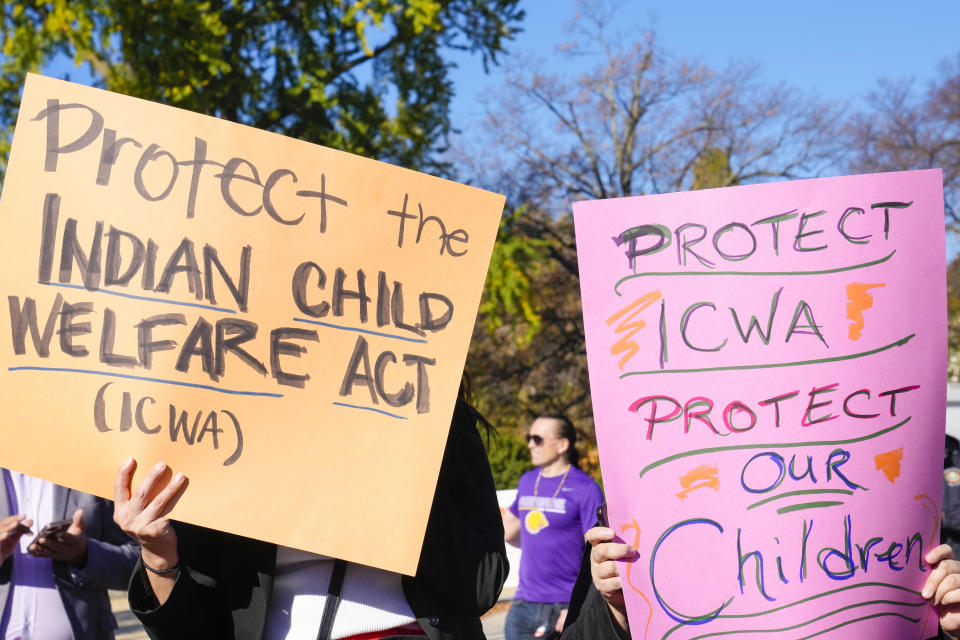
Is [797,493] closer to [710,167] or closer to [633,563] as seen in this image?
[633,563]

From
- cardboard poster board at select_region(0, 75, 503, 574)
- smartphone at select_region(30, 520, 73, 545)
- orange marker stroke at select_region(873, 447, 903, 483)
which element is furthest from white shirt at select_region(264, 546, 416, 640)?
smartphone at select_region(30, 520, 73, 545)

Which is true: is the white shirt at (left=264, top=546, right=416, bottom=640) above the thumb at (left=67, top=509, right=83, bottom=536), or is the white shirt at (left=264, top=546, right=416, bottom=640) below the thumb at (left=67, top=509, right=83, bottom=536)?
below

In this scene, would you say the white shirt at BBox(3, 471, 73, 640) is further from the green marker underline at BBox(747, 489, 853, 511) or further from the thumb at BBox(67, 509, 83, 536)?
the green marker underline at BBox(747, 489, 853, 511)

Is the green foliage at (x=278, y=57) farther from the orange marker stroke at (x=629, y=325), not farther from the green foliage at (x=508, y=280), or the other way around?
the orange marker stroke at (x=629, y=325)

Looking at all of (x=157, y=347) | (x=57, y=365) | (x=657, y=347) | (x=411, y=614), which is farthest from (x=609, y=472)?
(x=57, y=365)

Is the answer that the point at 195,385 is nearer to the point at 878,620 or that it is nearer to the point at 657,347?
the point at 657,347

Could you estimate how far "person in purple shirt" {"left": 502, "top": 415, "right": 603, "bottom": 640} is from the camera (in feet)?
17.5

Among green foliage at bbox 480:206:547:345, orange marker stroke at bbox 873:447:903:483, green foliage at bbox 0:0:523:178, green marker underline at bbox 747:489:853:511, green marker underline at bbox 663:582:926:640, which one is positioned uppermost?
green foliage at bbox 0:0:523:178

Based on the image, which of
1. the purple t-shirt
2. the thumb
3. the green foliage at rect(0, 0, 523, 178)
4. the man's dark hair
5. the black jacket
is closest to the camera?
the black jacket

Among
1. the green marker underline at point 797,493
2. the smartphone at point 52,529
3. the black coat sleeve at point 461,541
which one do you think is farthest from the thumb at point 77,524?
the green marker underline at point 797,493

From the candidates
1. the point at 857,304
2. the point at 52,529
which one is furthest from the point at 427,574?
the point at 52,529

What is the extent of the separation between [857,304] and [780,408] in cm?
25

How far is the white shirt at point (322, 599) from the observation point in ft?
6.06

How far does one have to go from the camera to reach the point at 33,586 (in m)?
3.05
